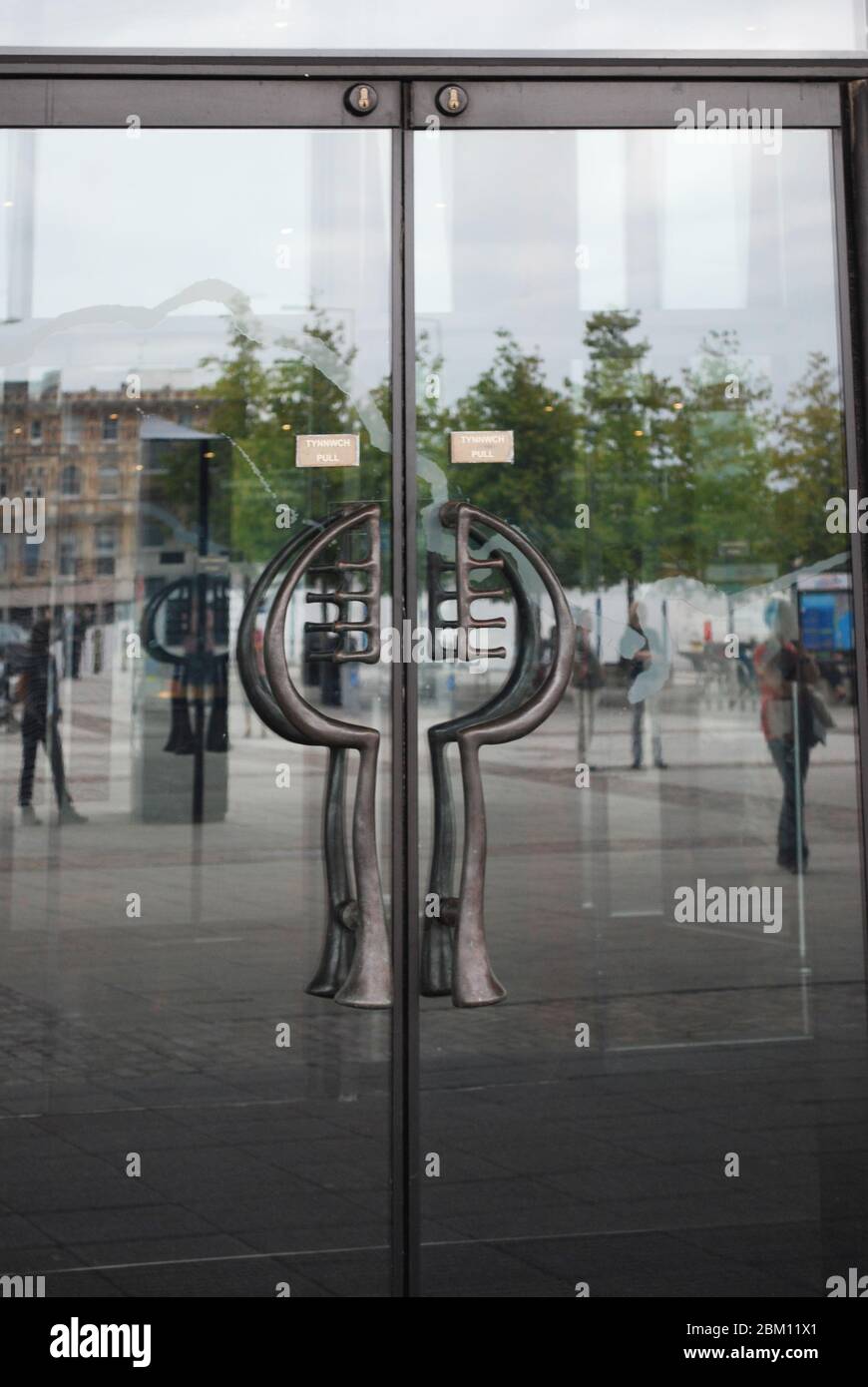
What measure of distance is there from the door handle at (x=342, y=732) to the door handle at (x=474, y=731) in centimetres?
15

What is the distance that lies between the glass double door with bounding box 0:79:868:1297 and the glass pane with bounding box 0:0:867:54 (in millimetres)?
115

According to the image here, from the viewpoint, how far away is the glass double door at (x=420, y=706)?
11.4ft

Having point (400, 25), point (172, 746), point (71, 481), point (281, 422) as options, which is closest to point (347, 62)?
point (400, 25)

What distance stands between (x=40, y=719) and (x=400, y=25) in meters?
1.91

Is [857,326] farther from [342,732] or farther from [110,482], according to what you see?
[110,482]

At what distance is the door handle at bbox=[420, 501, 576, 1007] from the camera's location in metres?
3.47

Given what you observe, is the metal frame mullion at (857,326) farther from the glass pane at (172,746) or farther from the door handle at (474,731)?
the glass pane at (172,746)

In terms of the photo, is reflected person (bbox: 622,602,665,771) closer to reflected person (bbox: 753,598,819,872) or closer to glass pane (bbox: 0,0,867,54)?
reflected person (bbox: 753,598,819,872)

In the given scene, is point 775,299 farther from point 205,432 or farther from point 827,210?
point 205,432

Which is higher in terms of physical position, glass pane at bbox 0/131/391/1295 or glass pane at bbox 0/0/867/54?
glass pane at bbox 0/0/867/54

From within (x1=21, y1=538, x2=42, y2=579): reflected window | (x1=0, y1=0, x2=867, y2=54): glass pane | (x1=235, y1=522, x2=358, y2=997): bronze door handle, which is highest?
(x1=0, y1=0, x2=867, y2=54): glass pane

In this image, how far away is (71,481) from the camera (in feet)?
11.4

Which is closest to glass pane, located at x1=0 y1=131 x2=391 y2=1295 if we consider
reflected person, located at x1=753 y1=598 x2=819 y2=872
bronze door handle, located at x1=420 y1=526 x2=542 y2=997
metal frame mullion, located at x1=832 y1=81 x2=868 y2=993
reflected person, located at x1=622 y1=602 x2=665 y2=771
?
bronze door handle, located at x1=420 y1=526 x2=542 y2=997

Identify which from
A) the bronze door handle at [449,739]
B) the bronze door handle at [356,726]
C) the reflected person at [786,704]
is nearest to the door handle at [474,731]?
the bronze door handle at [449,739]
